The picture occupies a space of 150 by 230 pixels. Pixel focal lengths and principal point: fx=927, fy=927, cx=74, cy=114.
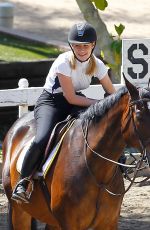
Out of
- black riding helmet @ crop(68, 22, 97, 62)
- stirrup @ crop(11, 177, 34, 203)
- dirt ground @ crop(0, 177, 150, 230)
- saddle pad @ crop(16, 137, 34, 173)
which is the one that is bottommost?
dirt ground @ crop(0, 177, 150, 230)

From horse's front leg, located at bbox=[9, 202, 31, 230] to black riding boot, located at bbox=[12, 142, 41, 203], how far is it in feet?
2.07

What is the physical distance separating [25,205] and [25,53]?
891cm

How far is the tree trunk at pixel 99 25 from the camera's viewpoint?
1189cm

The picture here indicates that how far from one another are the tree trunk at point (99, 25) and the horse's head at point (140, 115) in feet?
16.4

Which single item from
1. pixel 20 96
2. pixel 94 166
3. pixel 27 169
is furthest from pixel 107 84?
pixel 20 96

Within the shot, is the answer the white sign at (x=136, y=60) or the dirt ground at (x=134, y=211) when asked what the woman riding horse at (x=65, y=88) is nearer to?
the dirt ground at (x=134, y=211)

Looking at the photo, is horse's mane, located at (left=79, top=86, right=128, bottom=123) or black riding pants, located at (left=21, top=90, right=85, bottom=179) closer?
horse's mane, located at (left=79, top=86, right=128, bottom=123)

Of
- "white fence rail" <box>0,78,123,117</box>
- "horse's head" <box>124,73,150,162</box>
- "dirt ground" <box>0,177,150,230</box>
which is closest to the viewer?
"horse's head" <box>124,73,150,162</box>

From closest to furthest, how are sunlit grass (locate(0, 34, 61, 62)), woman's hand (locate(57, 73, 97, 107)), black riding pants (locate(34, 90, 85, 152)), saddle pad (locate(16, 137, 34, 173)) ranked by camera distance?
woman's hand (locate(57, 73, 97, 107)) → black riding pants (locate(34, 90, 85, 152)) → saddle pad (locate(16, 137, 34, 173)) → sunlit grass (locate(0, 34, 61, 62))

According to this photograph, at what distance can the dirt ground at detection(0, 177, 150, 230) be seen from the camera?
9.86 meters

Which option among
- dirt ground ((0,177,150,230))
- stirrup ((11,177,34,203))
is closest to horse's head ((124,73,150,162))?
stirrup ((11,177,34,203))

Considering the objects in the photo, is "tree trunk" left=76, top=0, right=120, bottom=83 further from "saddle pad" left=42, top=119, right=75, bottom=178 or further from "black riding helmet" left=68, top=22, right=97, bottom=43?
"saddle pad" left=42, top=119, right=75, bottom=178

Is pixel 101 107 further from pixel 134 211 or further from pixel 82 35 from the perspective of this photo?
pixel 134 211

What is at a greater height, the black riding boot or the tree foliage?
the tree foliage
